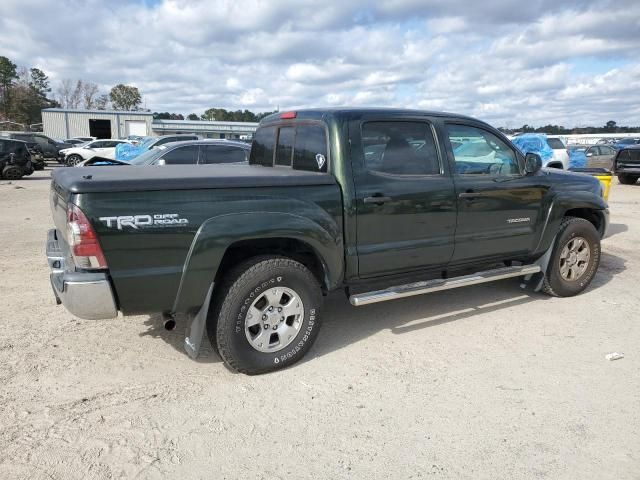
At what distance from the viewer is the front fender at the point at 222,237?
3.32 meters

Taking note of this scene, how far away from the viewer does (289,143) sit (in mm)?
4656

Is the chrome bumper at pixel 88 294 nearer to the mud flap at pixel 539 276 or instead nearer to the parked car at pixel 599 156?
the mud flap at pixel 539 276

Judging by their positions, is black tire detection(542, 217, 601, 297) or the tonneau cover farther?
black tire detection(542, 217, 601, 297)

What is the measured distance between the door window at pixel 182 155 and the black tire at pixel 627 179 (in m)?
15.3

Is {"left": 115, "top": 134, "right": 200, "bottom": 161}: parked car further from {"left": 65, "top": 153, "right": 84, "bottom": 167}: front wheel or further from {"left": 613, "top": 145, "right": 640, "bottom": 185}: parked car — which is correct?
{"left": 613, "top": 145, "right": 640, "bottom": 185}: parked car

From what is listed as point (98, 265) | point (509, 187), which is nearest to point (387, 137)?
point (509, 187)

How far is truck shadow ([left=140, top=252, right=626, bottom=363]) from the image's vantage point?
435 cm

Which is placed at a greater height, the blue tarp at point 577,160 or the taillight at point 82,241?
the blue tarp at point 577,160

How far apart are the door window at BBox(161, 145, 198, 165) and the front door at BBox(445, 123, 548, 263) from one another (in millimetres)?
8045

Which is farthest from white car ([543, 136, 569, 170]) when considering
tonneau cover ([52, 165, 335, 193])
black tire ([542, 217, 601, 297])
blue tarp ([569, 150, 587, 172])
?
tonneau cover ([52, 165, 335, 193])

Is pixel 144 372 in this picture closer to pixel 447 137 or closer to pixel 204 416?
pixel 204 416

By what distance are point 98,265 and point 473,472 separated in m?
2.49

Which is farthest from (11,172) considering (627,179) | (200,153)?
(627,179)

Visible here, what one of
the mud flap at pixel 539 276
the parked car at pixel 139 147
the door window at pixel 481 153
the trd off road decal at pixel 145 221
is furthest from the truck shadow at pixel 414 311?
the parked car at pixel 139 147
